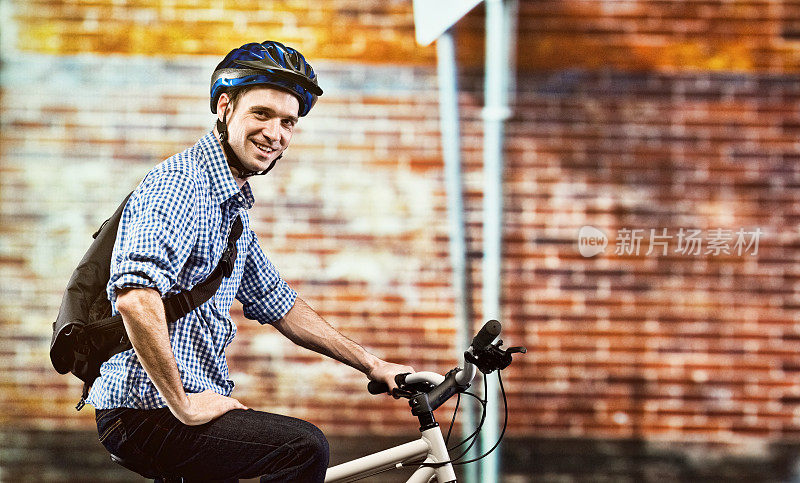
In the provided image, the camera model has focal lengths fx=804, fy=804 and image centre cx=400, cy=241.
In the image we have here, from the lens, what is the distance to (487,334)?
2088mm

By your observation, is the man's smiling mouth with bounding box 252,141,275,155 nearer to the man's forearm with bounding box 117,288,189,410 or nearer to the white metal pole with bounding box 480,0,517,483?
the man's forearm with bounding box 117,288,189,410

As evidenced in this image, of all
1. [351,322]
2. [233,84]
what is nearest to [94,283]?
[233,84]

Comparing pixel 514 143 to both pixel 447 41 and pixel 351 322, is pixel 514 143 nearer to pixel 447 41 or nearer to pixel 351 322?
pixel 447 41

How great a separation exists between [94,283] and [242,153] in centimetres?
53

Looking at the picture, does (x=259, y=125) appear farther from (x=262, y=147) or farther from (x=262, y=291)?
(x=262, y=291)

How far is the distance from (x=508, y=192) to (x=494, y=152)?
0.23 meters

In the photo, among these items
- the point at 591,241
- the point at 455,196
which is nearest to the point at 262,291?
the point at 455,196

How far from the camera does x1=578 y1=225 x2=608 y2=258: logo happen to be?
444 centimetres

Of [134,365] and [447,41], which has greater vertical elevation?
Answer: [447,41]

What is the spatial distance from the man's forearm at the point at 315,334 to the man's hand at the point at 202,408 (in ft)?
1.82

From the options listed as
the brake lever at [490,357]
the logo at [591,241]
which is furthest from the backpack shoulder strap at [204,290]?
the logo at [591,241]

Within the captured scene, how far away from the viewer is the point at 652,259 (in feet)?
14.6

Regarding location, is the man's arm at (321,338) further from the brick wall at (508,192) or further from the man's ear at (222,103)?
the brick wall at (508,192)

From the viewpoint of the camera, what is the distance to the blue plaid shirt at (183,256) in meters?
1.94
